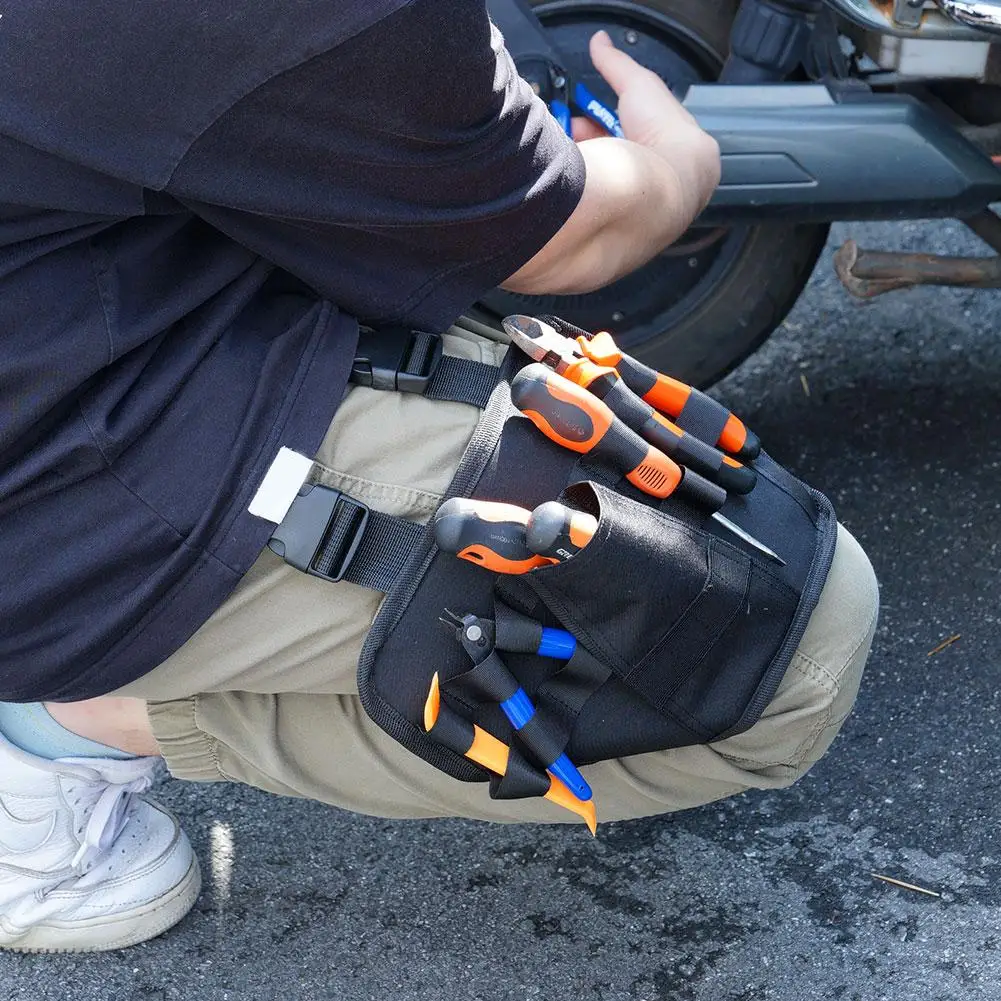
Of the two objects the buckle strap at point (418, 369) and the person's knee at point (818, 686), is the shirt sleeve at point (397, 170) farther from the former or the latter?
the person's knee at point (818, 686)

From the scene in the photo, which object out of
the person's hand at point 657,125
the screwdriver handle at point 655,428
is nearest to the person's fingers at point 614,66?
the person's hand at point 657,125

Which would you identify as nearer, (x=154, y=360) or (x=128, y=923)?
(x=154, y=360)

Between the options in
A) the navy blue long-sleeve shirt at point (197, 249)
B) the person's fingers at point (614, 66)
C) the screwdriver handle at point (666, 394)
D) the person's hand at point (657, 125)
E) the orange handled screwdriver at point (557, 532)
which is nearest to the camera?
the navy blue long-sleeve shirt at point (197, 249)

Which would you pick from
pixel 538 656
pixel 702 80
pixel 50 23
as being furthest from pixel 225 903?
pixel 702 80

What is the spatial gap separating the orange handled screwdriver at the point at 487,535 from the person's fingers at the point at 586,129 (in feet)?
2.75

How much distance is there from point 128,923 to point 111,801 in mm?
147

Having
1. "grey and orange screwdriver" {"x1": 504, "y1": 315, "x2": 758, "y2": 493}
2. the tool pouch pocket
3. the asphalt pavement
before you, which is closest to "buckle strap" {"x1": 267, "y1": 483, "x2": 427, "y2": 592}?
the tool pouch pocket

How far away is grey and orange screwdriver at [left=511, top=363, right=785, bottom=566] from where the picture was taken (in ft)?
4.05

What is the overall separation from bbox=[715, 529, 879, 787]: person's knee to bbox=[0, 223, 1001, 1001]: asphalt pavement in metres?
0.25

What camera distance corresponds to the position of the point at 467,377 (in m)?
1.34

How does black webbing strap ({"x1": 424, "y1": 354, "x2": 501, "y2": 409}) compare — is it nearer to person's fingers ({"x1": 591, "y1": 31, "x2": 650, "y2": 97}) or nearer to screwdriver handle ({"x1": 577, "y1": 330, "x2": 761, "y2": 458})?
screwdriver handle ({"x1": 577, "y1": 330, "x2": 761, "y2": 458})

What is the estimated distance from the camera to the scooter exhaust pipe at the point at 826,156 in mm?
→ 1906

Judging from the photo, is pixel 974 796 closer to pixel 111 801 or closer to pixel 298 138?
pixel 111 801

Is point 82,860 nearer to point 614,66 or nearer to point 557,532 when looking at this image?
point 557,532
